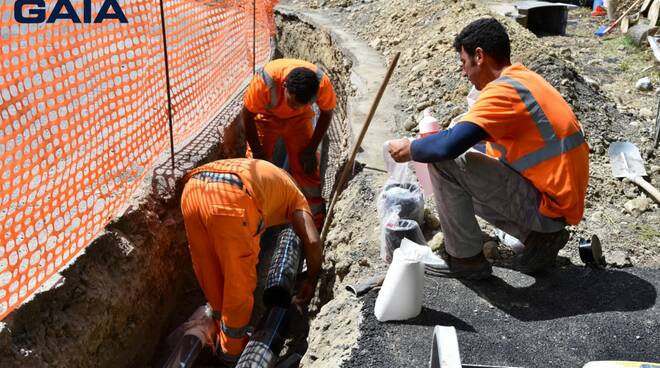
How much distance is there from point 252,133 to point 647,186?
334 centimetres

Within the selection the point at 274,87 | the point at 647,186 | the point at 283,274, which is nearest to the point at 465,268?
the point at 283,274

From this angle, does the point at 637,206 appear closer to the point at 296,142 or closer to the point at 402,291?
the point at 402,291

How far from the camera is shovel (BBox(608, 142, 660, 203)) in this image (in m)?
4.65

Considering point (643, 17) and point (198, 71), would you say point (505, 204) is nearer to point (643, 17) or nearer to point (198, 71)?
point (198, 71)

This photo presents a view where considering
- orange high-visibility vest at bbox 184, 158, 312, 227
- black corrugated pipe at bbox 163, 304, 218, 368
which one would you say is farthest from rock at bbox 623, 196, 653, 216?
black corrugated pipe at bbox 163, 304, 218, 368

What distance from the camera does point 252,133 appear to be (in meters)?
5.86

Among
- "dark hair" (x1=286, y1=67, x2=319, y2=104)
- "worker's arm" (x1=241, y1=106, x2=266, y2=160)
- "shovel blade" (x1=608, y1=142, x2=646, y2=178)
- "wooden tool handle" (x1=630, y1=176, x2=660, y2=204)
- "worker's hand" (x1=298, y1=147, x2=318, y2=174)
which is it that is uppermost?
"dark hair" (x1=286, y1=67, x2=319, y2=104)

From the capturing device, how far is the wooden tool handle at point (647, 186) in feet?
14.7

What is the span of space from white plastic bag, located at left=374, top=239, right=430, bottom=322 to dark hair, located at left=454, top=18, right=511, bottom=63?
114cm

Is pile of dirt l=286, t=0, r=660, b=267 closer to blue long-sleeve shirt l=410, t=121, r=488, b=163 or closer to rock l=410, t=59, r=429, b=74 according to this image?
rock l=410, t=59, r=429, b=74

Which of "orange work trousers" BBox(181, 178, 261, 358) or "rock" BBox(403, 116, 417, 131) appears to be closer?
"orange work trousers" BBox(181, 178, 261, 358)

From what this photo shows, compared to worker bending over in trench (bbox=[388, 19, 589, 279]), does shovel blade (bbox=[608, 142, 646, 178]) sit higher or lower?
lower

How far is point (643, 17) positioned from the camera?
10492 mm

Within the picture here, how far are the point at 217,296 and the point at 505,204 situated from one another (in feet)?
6.56
